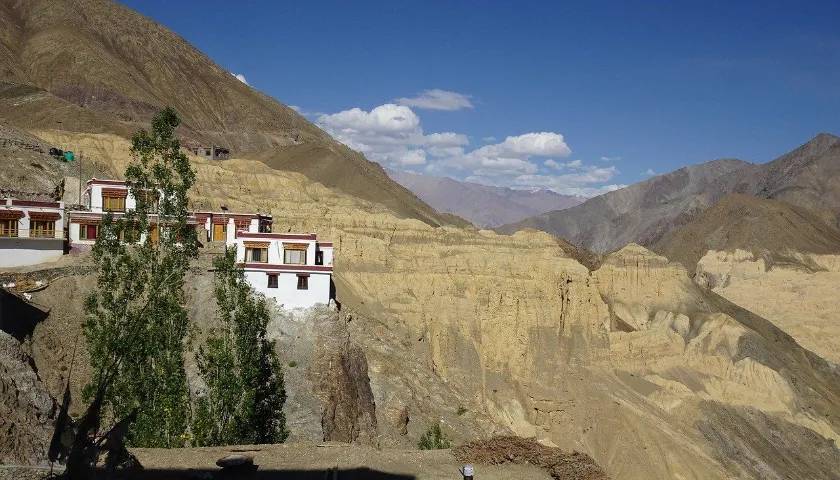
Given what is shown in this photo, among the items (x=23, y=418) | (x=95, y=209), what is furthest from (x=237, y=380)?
(x=95, y=209)

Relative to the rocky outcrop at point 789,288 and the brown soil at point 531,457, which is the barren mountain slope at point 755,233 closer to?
the rocky outcrop at point 789,288

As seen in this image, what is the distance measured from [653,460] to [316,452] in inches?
1570

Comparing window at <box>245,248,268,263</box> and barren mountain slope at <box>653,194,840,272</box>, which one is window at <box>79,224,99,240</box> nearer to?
window at <box>245,248,268,263</box>

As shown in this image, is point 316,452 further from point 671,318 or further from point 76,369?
point 671,318

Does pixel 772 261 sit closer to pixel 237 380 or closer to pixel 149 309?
pixel 237 380

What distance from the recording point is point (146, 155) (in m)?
23.8

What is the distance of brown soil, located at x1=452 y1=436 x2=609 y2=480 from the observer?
17.2 m

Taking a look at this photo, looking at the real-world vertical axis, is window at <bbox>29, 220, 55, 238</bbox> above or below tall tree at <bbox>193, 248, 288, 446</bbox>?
above

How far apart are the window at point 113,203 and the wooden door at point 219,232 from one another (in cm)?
654

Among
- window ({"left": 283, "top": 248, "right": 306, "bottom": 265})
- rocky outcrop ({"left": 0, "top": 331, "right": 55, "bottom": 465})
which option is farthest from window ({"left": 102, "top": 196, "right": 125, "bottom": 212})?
rocky outcrop ({"left": 0, "top": 331, "right": 55, "bottom": 465})

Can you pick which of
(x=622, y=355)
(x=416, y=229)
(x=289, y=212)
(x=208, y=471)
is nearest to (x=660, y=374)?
(x=622, y=355)

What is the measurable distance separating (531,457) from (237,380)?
38.0 feet

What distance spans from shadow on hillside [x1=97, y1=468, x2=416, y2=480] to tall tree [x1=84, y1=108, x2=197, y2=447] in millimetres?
7138

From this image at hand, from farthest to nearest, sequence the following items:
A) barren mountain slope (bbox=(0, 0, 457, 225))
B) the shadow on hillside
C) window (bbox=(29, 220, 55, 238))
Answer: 1. barren mountain slope (bbox=(0, 0, 457, 225))
2. window (bbox=(29, 220, 55, 238))
3. the shadow on hillside
